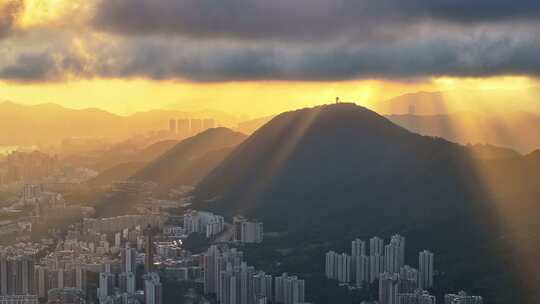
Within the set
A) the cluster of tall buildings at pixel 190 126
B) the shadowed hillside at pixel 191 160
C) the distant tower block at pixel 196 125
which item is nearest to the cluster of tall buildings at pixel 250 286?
the shadowed hillside at pixel 191 160

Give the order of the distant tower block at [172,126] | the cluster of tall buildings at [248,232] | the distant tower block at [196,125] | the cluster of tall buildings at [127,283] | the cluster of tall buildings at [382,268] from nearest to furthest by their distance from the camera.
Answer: the cluster of tall buildings at [127,283], the cluster of tall buildings at [382,268], the cluster of tall buildings at [248,232], the distant tower block at [196,125], the distant tower block at [172,126]

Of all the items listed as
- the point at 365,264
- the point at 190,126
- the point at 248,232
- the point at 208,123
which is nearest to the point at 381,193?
the point at 248,232

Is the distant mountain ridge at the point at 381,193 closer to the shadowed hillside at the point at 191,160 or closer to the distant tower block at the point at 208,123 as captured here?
the shadowed hillside at the point at 191,160

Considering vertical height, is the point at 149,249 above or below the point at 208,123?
below

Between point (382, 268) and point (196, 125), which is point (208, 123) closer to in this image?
point (196, 125)

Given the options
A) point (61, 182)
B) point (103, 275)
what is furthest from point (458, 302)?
point (61, 182)

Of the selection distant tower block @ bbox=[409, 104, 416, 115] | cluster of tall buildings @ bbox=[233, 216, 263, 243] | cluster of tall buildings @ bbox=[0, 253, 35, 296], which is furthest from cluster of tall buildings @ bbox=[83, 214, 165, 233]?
distant tower block @ bbox=[409, 104, 416, 115]
